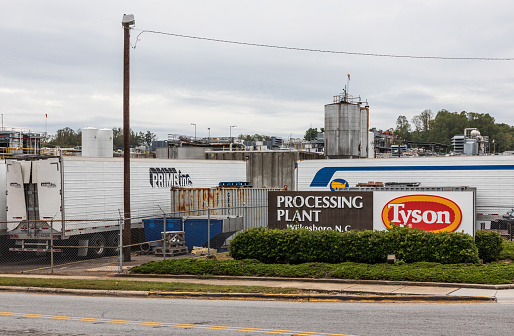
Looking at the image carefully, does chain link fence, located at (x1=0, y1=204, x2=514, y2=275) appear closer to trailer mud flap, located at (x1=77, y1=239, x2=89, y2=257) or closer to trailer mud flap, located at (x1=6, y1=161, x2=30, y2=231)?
trailer mud flap, located at (x1=77, y1=239, x2=89, y2=257)

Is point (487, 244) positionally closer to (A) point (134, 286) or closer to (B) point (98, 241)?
(A) point (134, 286)

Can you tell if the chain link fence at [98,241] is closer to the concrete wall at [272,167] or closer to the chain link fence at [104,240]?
the chain link fence at [104,240]

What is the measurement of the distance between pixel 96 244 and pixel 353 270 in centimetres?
1396

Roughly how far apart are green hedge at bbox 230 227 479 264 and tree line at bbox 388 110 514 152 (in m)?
112

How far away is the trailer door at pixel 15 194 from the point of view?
2473cm

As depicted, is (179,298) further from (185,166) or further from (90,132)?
(90,132)

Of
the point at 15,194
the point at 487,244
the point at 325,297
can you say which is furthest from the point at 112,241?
the point at 487,244

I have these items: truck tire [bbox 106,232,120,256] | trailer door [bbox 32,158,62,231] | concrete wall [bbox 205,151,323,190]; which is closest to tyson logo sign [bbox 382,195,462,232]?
truck tire [bbox 106,232,120,256]

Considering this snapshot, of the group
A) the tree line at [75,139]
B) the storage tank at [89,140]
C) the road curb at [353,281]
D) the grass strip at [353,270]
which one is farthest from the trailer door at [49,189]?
the tree line at [75,139]

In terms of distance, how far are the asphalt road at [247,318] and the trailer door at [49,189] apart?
9667mm

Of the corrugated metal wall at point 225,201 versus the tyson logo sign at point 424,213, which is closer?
the tyson logo sign at point 424,213

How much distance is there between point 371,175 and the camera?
3631 centimetres

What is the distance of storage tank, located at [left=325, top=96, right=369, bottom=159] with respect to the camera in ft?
161

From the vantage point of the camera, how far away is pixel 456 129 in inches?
5782
